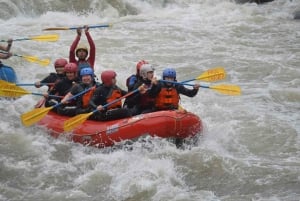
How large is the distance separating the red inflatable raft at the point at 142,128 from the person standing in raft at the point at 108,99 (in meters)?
0.13

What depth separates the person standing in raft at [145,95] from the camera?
21.8 feet

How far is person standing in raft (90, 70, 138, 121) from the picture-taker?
6598 mm

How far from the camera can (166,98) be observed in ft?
21.6

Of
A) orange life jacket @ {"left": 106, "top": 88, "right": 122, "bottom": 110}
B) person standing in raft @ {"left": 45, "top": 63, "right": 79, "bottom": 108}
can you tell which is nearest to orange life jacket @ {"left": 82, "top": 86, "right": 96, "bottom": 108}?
orange life jacket @ {"left": 106, "top": 88, "right": 122, "bottom": 110}

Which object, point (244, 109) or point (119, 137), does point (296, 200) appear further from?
point (244, 109)

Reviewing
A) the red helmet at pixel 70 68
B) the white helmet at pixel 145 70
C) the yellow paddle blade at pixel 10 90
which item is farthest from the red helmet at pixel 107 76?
the yellow paddle blade at pixel 10 90

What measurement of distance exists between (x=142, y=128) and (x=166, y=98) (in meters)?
0.58

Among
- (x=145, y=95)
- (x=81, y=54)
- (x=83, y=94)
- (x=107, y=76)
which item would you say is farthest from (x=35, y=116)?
(x=81, y=54)

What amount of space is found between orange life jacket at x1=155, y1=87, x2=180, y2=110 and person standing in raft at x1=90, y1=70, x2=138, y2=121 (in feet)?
1.33

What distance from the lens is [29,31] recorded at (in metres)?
13.1

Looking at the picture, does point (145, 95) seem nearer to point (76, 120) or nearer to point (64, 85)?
point (76, 120)

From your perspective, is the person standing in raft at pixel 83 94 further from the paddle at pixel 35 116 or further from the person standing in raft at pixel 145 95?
the person standing in raft at pixel 145 95

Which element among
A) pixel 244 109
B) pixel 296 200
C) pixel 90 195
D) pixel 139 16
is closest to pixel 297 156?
pixel 296 200

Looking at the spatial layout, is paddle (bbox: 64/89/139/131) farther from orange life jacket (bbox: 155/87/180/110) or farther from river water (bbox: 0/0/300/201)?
orange life jacket (bbox: 155/87/180/110)
